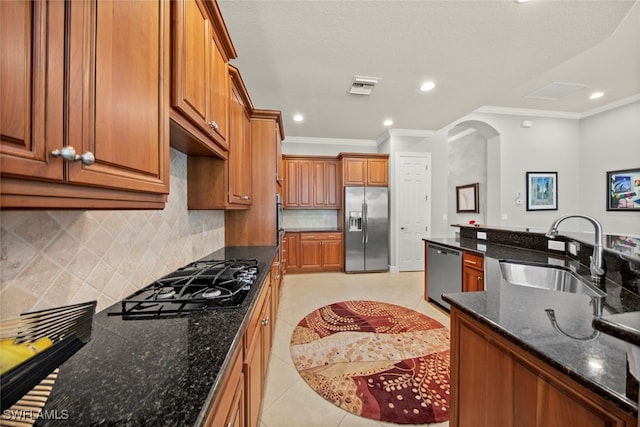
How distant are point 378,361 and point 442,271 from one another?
1.46 metres

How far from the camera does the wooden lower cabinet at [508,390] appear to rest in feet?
2.02

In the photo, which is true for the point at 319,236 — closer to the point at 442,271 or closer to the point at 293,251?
the point at 293,251

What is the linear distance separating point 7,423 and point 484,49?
3519mm

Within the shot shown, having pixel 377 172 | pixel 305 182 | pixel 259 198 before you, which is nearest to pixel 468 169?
pixel 377 172

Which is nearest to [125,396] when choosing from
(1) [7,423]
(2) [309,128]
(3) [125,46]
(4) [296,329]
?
(1) [7,423]

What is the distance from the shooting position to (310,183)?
498 centimetres

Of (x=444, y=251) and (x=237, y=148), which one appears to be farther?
(x=444, y=251)

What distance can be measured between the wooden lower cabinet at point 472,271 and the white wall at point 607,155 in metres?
3.65

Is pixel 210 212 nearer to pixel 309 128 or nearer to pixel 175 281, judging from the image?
pixel 175 281

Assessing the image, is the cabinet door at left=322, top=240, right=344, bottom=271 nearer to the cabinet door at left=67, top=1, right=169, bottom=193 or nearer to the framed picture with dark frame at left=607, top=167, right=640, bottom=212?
the cabinet door at left=67, top=1, right=169, bottom=193

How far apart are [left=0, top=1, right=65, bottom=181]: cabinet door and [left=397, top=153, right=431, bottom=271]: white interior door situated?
15.6 ft

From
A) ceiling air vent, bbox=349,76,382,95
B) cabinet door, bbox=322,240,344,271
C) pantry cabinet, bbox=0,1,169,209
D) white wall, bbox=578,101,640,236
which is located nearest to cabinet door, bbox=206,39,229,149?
pantry cabinet, bbox=0,1,169,209

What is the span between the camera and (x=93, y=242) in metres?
0.94

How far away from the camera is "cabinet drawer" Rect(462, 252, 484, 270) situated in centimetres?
228
